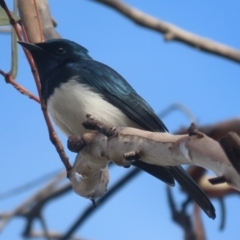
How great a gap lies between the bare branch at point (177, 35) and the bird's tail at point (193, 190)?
3.37 feet

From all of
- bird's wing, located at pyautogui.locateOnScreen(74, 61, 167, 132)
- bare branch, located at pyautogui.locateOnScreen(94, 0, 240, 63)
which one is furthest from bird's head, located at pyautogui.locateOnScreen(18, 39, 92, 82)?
bare branch, located at pyautogui.locateOnScreen(94, 0, 240, 63)

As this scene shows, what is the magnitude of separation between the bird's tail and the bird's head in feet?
3.14

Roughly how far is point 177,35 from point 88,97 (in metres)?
0.99

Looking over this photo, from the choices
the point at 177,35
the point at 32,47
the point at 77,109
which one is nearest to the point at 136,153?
the point at 77,109

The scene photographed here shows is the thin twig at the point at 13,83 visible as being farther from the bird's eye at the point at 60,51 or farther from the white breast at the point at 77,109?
the bird's eye at the point at 60,51

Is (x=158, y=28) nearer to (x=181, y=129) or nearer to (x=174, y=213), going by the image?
(x=181, y=129)

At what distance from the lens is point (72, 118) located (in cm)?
310

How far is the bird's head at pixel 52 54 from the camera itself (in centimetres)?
345

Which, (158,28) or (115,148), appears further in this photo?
(158,28)

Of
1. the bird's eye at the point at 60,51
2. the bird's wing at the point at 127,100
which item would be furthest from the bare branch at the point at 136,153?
the bird's eye at the point at 60,51

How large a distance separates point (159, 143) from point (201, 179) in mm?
1683

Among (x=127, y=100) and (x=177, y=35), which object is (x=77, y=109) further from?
(x=177, y=35)

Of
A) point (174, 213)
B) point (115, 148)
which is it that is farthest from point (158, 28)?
point (115, 148)

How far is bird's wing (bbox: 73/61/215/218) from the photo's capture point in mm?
2855
